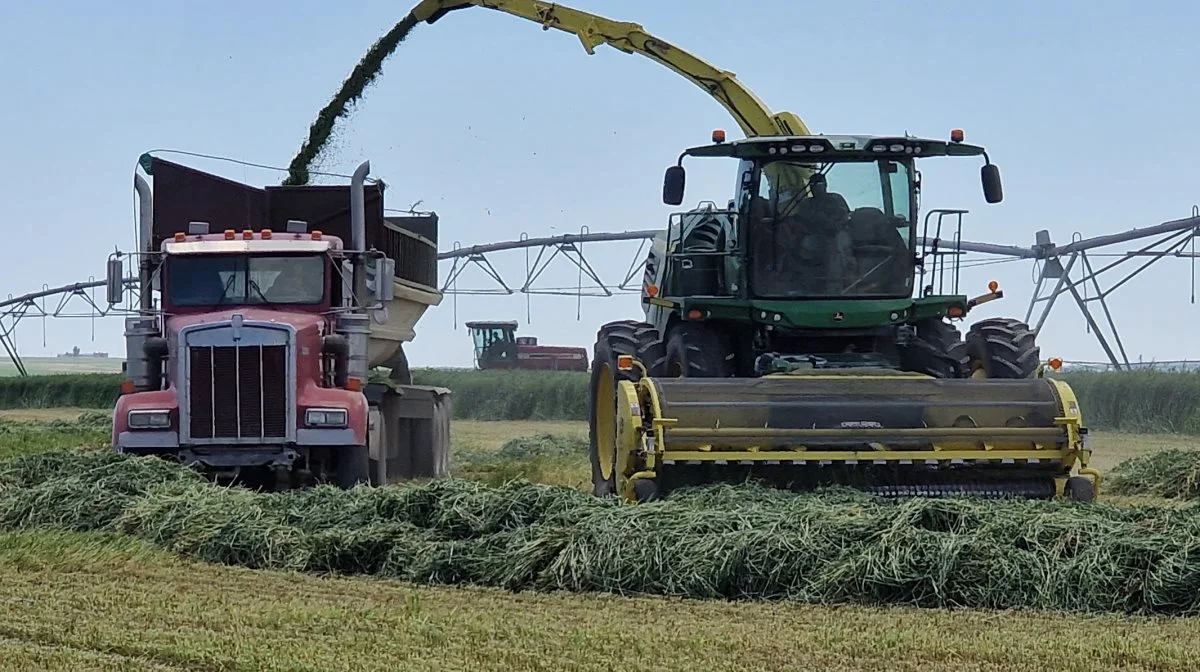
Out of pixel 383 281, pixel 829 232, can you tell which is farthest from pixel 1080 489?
pixel 383 281

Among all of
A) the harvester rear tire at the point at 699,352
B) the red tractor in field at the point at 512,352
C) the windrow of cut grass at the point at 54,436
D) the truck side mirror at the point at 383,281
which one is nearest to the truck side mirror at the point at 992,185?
the harvester rear tire at the point at 699,352

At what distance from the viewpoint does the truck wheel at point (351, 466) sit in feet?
44.5

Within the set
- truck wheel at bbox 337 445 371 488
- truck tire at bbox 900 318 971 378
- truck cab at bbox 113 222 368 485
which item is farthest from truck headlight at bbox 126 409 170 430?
truck tire at bbox 900 318 971 378

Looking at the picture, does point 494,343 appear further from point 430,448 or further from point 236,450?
point 236,450

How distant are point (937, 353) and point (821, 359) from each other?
1.09m

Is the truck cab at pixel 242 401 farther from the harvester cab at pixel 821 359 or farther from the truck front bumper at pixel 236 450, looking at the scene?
the harvester cab at pixel 821 359

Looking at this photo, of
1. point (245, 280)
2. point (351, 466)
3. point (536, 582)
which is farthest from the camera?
point (245, 280)

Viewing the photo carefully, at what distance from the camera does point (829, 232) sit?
12.9 m

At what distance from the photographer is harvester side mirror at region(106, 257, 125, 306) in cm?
1380

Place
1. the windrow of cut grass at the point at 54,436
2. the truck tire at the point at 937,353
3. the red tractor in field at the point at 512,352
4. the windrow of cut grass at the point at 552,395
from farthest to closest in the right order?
the red tractor in field at the point at 512,352
the windrow of cut grass at the point at 552,395
the windrow of cut grass at the point at 54,436
the truck tire at the point at 937,353

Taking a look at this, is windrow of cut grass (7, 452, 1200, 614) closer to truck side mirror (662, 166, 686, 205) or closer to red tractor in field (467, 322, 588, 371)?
truck side mirror (662, 166, 686, 205)

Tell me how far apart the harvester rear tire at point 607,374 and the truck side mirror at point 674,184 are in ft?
3.91

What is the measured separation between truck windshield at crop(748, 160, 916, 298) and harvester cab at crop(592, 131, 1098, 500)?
0.01 m

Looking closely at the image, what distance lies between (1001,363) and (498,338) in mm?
43867
